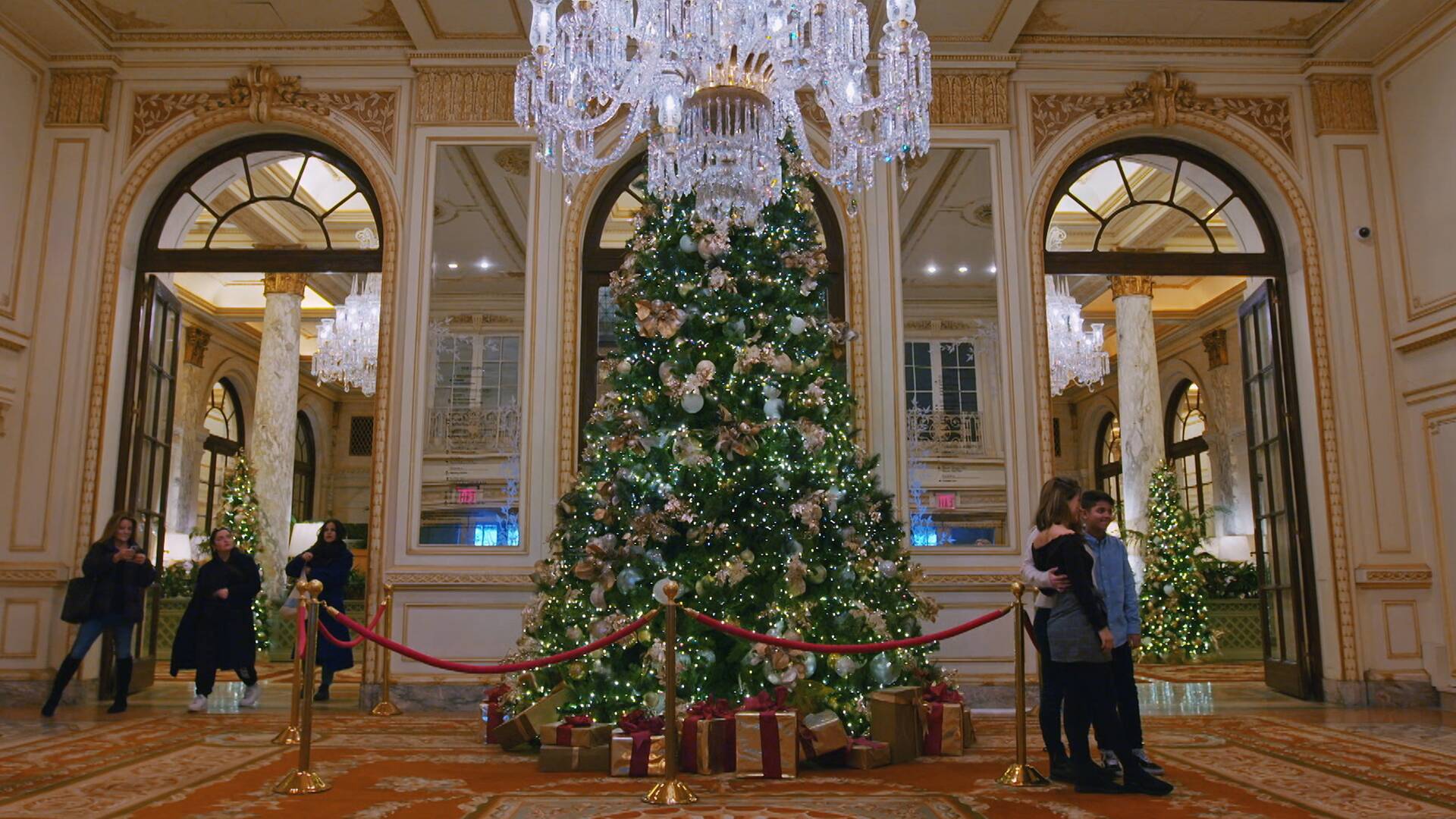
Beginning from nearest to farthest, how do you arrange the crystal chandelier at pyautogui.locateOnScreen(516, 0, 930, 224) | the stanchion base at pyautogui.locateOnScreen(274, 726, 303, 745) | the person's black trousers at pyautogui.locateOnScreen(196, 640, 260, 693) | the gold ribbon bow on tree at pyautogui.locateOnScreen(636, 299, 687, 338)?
the crystal chandelier at pyautogui.locateOnScreen(516, 0, 930, 224), the stanchion base at pyautogui.locateOnScreen(274, 726, 303, 745), the gold ribbon bow on tree at pyautogui.locateOnScreen(636, 299, 687, 338), the person's black trousers at pyautogui.locateOnScreen(196, 640, 260, 693)

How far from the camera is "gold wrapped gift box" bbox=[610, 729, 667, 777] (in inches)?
175

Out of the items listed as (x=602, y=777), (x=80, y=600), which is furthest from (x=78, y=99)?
(x=602, y=777)

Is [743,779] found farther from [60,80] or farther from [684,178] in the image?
[60,80]

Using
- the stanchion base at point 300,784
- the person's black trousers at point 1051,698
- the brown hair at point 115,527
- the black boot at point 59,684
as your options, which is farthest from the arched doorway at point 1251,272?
the black boot at point 59,684

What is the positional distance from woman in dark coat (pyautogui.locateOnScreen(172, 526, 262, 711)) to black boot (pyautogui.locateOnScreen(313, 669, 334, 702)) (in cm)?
43

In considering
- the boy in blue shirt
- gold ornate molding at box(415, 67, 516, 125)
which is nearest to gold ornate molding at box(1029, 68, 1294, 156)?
gold ornate molding at box(415, 67, 516, 125)

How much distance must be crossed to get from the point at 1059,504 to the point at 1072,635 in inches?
19.7

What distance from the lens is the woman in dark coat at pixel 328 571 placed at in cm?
707

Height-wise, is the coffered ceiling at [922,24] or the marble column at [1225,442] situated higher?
the coffered ceiling at [922,24]

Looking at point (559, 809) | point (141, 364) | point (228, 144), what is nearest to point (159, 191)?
point (228, 144)

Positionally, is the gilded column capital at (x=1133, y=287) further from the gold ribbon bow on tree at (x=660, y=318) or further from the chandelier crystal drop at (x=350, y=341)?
the chandelier crystal drop at (x=350, y=341)

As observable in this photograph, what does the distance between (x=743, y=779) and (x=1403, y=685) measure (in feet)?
16.8

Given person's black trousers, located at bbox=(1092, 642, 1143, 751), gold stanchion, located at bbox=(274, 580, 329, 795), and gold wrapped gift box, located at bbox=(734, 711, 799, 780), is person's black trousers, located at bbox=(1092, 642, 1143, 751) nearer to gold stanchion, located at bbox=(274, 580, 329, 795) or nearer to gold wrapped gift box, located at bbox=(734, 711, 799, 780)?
gold wrapped gift box, located at bbox=(734, 711, 799, 780)

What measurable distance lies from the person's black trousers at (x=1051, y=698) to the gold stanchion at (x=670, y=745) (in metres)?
1.40
